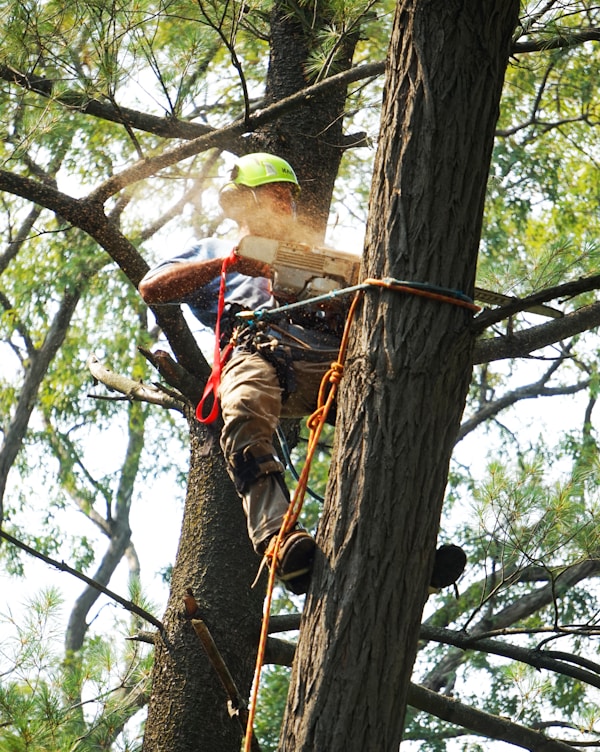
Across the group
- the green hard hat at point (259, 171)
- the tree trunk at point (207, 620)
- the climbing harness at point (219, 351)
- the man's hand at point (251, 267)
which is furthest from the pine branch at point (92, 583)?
the green hard hat at point (259, 171)

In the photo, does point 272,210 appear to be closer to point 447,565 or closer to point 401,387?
point 401,387

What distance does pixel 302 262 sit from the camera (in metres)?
2.96

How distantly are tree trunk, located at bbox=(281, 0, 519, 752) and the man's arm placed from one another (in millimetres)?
807

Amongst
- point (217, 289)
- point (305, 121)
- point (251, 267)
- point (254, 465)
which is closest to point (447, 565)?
point (254, 465)

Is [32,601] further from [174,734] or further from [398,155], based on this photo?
[398,155]

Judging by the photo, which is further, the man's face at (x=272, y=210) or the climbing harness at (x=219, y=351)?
the man's face at (x=272, y=210)

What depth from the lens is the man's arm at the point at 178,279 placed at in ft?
10.5

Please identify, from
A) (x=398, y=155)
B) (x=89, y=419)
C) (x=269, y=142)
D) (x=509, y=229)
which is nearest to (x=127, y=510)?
(x=89, y=419)

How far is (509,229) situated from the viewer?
33.6 ft

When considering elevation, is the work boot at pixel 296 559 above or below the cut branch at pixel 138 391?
below

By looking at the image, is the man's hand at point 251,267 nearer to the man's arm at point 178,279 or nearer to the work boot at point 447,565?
the man's arm at point 178,279

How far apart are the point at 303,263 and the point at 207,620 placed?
1.33 meters

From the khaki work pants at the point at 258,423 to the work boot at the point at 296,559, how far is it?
0.21 metres

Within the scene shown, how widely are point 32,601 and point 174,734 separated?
165cm
